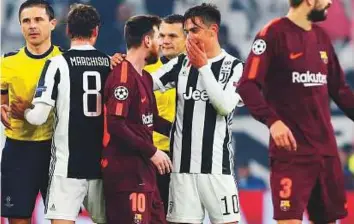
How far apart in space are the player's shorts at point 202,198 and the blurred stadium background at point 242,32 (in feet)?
27.2

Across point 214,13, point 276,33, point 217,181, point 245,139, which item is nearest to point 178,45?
point 214,13

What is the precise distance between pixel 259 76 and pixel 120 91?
3.66 ft

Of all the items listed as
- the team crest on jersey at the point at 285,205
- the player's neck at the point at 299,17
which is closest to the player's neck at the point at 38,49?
the player's neck at the point at 299,17

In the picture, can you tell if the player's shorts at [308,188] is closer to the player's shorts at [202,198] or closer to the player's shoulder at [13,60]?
the player's shorts at [202,198]

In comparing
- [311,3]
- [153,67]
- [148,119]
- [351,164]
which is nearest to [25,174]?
[148,119]

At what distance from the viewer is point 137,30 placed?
7102 mm

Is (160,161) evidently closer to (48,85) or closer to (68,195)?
(68,195)

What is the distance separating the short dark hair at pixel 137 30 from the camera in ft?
23.2

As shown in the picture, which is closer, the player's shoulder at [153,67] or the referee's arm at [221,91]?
the referee's arm at [221,91]

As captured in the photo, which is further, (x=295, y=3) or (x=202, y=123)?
(x=202, y=123)

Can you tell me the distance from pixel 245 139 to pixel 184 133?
8902 mm

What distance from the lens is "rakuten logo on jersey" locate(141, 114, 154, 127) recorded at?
6.93m

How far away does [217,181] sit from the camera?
7230mm

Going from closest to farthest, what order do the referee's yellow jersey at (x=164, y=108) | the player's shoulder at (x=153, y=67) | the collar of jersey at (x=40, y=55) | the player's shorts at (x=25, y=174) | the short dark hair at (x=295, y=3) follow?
the short dark hair at (x=295, y=3), the player's shorts at (x=25, y=174), the collar of jersey at (x=40, y=55), the referee's yellow jersey at (x=164, y=108), the player's shoulder at (x=153, y=67)
